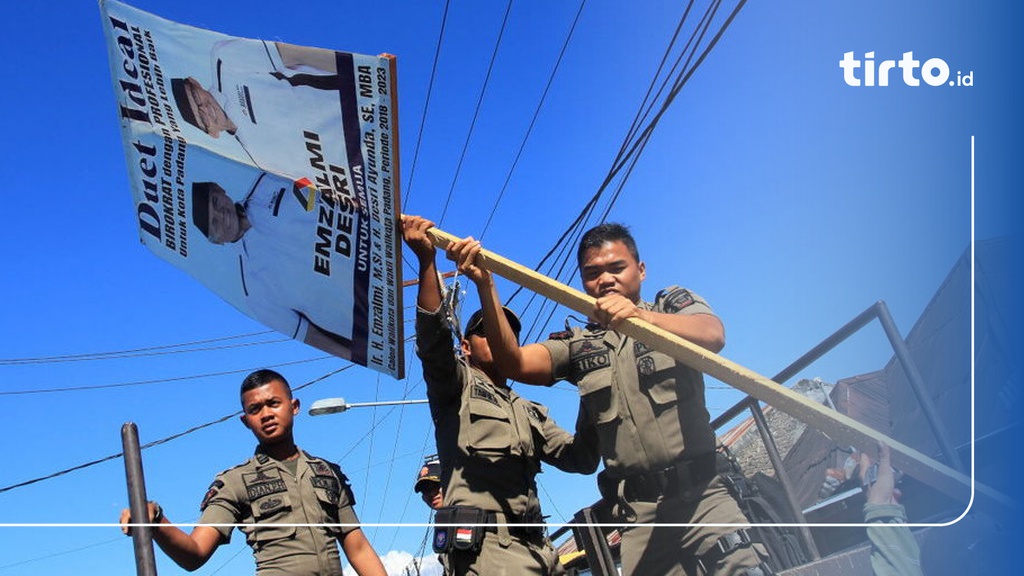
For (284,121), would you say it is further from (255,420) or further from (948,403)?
(948,403)

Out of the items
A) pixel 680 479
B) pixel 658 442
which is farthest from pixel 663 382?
pixel 680 479

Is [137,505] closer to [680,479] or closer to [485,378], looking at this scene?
[485,378]

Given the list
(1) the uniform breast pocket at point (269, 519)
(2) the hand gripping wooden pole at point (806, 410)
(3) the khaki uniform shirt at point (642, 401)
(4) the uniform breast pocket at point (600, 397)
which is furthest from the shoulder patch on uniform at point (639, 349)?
(1) the uniform breast pocket at point (269, 519)

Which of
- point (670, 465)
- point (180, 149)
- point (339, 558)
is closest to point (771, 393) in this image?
point (670, 465)

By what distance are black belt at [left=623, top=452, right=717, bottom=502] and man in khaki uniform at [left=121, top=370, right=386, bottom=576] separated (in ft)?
3.80

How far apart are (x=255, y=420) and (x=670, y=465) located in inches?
64.5

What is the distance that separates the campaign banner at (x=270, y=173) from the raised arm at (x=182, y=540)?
100cm

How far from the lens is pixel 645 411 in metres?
3.10

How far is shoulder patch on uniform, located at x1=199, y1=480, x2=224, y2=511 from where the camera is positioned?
10.8ft

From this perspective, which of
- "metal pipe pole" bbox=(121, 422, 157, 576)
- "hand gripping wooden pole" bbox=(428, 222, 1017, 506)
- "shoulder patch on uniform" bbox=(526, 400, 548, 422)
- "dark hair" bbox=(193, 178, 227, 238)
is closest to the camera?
"metal pipe pole" bbox=(121, 422, 157, 576)

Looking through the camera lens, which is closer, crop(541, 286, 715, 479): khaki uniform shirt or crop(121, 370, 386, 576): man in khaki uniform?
crop(541, 286, 715, 479): khaki uniform shirt

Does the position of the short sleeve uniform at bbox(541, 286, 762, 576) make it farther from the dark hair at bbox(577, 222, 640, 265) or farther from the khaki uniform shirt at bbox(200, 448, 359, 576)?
the khaki uniform shirt at bbox(200, 448, 359, 576)

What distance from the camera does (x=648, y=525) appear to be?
3033 mm

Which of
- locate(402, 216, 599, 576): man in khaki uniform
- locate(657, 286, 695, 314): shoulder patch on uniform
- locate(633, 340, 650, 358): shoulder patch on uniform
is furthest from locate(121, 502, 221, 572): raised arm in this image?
locate(657, 286, 695, 314): shoulder patch on uniform
